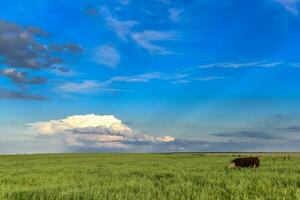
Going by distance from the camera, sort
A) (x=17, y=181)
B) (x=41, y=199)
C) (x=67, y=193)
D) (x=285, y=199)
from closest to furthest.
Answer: (x=285, y=199)
(x=41, y=199)
(x=67, y=193)
(x=17, y=181)

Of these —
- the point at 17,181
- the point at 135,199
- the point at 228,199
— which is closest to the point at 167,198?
the point at 135,199

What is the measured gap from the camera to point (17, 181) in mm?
19781

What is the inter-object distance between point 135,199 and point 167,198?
1009mm

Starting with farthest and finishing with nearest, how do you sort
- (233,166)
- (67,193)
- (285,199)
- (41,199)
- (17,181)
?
1. (233,166)
2. (17,181)
3. (67,193)
4. (41,199)
5. (285,199)

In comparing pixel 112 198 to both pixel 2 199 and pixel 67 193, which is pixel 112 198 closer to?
pixel 67 193

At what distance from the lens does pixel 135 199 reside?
10523mm

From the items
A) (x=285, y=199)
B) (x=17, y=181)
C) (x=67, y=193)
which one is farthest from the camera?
(x=17, y=181)

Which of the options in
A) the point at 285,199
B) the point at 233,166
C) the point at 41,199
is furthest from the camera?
the point at 233,166

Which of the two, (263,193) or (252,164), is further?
(252,164)

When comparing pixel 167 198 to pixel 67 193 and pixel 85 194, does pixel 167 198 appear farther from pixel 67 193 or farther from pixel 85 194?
pixel 67 193

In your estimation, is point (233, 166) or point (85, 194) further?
point (233, 166)

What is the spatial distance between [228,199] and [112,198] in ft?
10.6

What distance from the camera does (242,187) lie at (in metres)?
12.6

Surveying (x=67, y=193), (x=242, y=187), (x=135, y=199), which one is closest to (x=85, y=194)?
(x=67, y=193)
